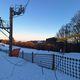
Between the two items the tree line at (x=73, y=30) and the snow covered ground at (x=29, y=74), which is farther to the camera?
the tree line at (x=73, y=30)

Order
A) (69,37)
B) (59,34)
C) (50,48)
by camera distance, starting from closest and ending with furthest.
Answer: (50,48) < (69,37) < (59,34)

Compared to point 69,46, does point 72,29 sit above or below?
above

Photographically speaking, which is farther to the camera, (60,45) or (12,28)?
(60,45)

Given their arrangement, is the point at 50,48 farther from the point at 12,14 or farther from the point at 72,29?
the point at 72,29

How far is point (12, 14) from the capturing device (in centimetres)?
2817

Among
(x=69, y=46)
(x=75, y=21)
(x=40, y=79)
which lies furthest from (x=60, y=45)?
(x=40, y=79)

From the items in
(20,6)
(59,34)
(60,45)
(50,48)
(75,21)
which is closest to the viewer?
(20,6)

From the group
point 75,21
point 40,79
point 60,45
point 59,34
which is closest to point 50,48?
point 60,45

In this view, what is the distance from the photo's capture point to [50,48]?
4684 centimetres

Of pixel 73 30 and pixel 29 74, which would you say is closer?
pixel 29 74

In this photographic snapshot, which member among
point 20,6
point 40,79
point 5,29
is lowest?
point 40,79

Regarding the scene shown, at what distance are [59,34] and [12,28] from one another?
66.9 m

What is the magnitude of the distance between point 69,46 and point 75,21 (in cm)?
2334

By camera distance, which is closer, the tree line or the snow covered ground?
the snow covered ground
